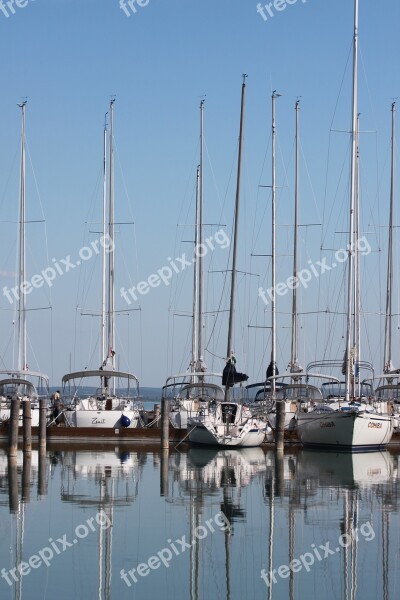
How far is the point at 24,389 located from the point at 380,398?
1791 centimetres

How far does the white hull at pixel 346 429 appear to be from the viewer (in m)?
46.4

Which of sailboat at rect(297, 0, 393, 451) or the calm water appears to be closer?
the calm water

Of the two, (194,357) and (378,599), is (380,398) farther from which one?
(378,599)

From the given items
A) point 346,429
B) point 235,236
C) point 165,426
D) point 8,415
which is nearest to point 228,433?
point 165,426

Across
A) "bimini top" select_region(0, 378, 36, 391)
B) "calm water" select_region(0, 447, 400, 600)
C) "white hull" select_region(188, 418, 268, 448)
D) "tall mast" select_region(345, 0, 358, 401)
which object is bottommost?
"calm water" select_region(0, 447, 400, 600)

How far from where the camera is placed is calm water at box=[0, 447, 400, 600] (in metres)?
20.8

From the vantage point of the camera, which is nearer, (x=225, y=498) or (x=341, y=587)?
(x=341, y=587)

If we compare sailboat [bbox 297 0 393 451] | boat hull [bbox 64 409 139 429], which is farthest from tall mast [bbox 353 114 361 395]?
boat hull [bbox 64 409 139 429]

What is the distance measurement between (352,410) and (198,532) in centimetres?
2113

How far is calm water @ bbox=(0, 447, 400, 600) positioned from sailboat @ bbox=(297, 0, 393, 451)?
17.9 ft

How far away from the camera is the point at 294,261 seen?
196ft

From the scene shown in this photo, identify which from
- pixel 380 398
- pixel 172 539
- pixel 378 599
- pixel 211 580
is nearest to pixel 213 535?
pixel 172 539

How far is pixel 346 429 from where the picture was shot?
46.6 metres

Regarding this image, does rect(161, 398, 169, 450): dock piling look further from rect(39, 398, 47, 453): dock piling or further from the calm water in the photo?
the calm water
